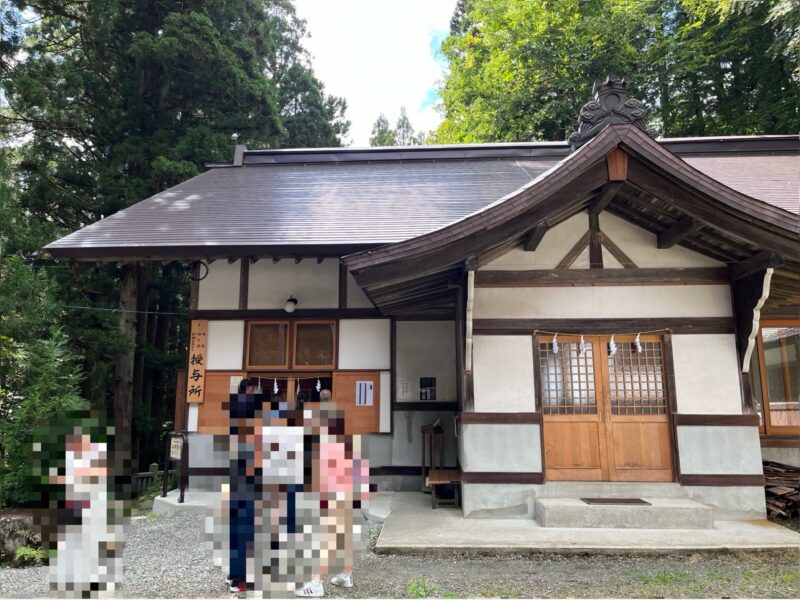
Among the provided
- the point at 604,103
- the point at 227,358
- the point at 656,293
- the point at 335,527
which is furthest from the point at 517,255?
the point at 227,358

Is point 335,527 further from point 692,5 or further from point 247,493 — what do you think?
point 692,5

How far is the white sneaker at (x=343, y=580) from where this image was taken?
4.10m

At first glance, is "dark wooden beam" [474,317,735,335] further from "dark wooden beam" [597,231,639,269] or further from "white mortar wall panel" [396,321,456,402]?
"white mortar wall panel" [396,321,456,402]

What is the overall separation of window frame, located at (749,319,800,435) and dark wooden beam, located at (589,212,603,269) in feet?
11.8

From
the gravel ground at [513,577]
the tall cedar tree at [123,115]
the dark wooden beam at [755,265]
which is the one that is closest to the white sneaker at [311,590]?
the gravel ground at [513,577]

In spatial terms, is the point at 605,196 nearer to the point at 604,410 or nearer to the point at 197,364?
the point at 604,410

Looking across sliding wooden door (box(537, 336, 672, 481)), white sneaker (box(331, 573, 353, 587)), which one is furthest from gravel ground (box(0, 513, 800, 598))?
sliding wooden door (box(537, 336, 672, 481))

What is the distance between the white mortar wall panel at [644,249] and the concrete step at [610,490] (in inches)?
104

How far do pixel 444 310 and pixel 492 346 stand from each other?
1.81 metres

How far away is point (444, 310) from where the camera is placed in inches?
306

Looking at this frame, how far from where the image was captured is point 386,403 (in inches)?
304

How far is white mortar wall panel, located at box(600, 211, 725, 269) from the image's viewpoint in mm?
6168

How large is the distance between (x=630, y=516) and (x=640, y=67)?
57.7 ft

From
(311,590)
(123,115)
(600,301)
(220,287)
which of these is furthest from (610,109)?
(123,115)
